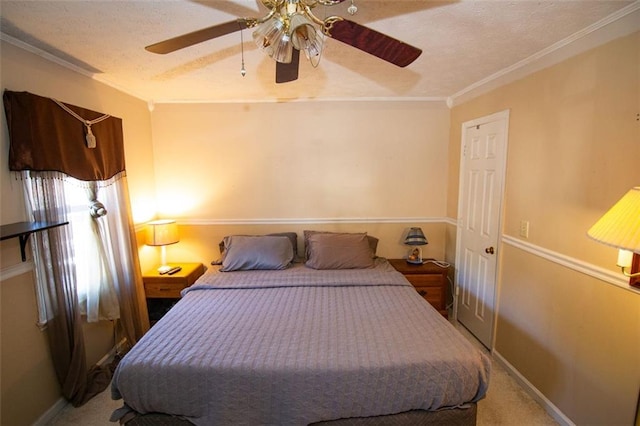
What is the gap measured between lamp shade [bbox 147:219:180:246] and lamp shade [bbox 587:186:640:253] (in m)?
3.17

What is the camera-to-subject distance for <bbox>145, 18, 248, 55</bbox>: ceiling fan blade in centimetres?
123

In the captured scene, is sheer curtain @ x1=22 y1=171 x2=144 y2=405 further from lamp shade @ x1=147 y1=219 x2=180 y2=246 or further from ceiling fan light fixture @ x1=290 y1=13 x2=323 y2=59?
ceiling fan light fixture @ x1=290 y1=13 x2=323 y2=59

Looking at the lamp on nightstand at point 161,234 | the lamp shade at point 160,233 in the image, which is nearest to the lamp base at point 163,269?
the lamp on nightstand at point 161,234

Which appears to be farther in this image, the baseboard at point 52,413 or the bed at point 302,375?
the baseboard at point 52,413

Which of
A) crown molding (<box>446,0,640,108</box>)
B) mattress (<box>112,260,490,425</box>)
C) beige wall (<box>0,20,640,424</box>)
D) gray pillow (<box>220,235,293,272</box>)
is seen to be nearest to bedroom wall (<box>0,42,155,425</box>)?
beige wall (<box>0,20,640,424</box>)

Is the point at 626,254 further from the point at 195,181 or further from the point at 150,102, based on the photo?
the point at 150,102

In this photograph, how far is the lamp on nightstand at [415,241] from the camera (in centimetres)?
316

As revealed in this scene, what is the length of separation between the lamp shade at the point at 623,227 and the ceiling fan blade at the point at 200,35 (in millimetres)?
1669

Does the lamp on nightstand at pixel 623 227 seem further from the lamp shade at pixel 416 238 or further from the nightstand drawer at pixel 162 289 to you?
the nightstand drawer at pixel 162 289

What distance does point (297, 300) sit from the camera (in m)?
2.17

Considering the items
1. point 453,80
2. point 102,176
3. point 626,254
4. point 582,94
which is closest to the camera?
point 626,254

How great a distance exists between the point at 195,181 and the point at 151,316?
4.91 ft

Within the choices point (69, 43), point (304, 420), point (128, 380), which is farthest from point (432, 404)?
point (69, 43)

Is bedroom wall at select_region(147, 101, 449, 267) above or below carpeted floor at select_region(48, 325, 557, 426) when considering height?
above
